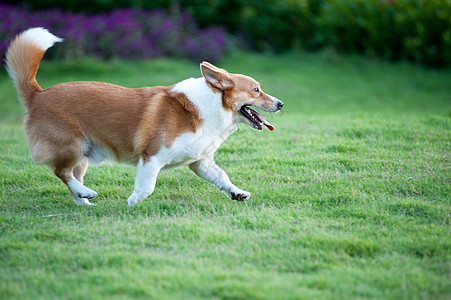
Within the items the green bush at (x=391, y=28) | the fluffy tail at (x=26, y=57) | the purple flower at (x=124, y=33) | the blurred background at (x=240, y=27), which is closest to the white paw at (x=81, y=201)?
the fluffy tail at (x=26, y=57)

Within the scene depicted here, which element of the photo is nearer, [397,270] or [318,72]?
[397,270]

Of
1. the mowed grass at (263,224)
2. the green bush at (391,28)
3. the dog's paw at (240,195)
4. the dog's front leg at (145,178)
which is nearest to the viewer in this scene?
the mowed grass at (263,224)

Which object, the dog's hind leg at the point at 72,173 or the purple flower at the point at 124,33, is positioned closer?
the dog's hind leg at the point at 72,173

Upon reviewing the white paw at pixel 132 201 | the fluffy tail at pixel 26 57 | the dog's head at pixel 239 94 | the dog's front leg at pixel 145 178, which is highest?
the dog's head at pixel 239 94

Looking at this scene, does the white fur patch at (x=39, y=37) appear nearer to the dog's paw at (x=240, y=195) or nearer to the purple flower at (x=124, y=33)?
the dog's paw at (x=240, y=195)

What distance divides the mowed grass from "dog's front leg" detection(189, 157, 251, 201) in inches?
4.7

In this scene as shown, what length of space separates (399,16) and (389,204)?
9229 millimetres

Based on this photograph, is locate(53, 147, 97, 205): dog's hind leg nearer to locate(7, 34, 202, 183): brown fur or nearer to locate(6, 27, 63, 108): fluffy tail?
locate(7, 34, 202, 183): brown fur

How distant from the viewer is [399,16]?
41.2 ft

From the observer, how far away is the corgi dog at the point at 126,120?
475 cm

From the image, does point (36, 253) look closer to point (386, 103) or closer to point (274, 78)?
point (386, 103)

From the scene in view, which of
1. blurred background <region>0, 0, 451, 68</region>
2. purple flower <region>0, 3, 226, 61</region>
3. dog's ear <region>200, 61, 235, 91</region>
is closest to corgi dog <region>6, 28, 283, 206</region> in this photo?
dog's ear <region>200, 61, 235, 91</region>

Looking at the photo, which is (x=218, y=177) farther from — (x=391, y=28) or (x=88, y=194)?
(x=391, y=28)

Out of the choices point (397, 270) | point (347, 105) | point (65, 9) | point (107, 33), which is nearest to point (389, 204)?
point (397, 270)
